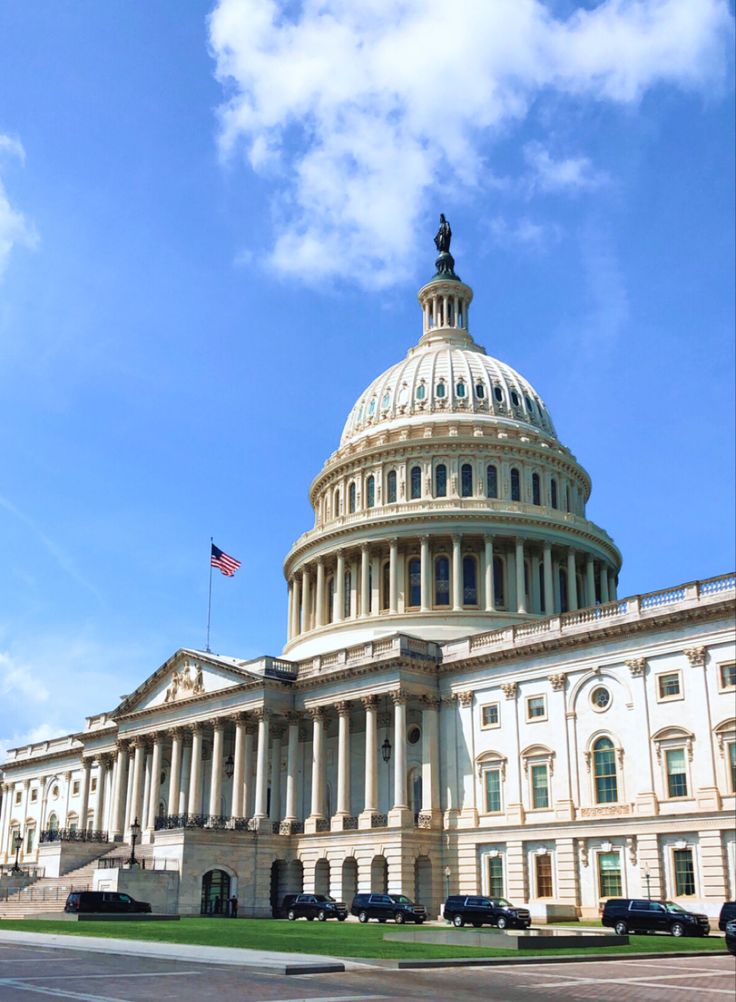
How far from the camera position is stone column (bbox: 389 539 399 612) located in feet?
279

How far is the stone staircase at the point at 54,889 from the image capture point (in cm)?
6272

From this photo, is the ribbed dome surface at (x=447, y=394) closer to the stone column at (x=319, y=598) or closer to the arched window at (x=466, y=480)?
the arched window at (x=466, y=480)

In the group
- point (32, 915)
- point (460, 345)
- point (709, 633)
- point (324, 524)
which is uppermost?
point (460, 345)

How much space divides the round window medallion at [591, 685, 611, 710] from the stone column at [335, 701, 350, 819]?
17.9 m

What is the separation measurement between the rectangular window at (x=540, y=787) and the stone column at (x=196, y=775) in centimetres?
2647

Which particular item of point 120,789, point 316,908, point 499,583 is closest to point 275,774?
point 120,789

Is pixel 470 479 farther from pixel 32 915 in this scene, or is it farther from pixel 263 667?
pixel 32 915

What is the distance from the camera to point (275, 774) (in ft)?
257

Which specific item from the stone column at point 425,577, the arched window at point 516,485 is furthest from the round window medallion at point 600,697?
the arched window at point 516,485

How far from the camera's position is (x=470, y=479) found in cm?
9144

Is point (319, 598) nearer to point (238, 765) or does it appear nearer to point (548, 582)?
point (548, 582)

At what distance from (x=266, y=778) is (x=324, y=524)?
29031 mm

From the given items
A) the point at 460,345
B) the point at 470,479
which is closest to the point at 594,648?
the point at 470,479

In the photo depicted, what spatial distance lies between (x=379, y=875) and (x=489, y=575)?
26225 millimetres
